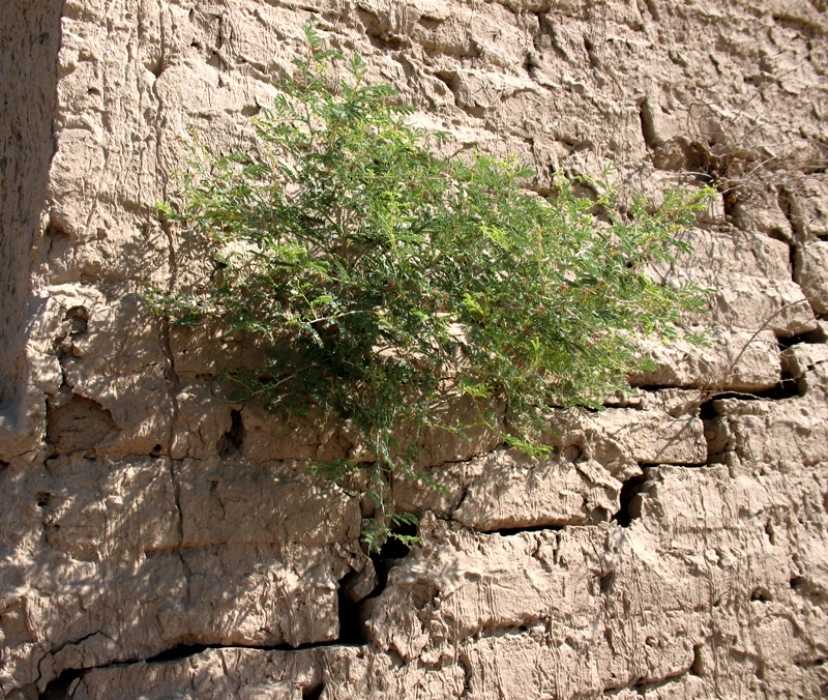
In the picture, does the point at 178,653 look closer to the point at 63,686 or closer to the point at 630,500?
the point at 63,686

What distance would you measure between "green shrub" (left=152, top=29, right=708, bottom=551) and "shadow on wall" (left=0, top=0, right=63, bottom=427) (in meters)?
0.39

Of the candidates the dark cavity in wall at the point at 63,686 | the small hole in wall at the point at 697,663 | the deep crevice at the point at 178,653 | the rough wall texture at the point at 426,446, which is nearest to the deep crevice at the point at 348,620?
the rough wall texture at the point at 426,446

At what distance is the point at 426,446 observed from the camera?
8.75 ft

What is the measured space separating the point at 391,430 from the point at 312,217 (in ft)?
2.14

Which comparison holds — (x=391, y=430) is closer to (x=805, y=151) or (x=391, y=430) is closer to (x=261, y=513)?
(x=261, y=513)

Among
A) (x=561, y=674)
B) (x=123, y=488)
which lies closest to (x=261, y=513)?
(x=123, y=488)

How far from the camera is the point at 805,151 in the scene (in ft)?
12.1

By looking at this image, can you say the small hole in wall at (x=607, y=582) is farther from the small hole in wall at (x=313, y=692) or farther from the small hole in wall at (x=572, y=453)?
the small hole in wall at (x=313, y=692)

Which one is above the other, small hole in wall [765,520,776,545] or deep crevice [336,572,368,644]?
small hole in wall [765,520,776,545]

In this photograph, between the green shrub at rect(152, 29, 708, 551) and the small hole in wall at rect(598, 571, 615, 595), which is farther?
the small hole in wall at rect(598, 571, 615, 595)

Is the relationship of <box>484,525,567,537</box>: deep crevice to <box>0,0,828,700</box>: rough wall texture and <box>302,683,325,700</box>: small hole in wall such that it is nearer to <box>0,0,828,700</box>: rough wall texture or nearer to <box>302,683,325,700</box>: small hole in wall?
<box>0,0,828,700</box>: rough wall texture

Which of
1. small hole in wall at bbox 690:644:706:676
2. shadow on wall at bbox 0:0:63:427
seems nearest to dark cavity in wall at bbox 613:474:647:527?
small hole in wall at bbox 690:644:706:676

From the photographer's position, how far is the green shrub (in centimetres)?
232

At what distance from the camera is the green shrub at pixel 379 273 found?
7.62 ft
